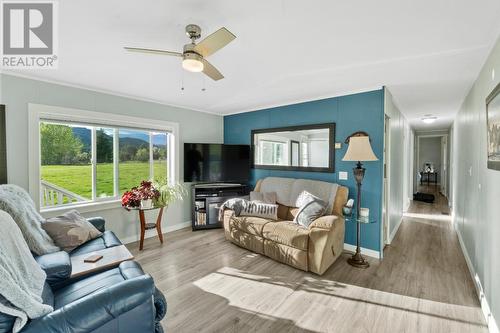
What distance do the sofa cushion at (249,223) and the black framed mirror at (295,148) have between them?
1.26 metres

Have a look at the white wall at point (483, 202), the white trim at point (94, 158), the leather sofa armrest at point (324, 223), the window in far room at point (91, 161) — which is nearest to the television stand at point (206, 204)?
the window in far room at point (91, 161)

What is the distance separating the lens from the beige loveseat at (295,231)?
9.05 ft

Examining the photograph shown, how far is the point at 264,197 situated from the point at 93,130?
2.86 meters

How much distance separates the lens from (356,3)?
5.00ft

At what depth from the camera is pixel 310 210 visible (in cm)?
314

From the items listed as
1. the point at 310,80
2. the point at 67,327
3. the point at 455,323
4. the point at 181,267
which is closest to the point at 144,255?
the point at 181,267

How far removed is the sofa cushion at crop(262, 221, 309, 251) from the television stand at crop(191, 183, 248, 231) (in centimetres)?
130

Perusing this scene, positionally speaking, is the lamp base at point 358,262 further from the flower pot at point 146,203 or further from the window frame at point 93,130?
the window frame at point 93,130

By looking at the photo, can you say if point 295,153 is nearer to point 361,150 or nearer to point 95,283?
point 361,150

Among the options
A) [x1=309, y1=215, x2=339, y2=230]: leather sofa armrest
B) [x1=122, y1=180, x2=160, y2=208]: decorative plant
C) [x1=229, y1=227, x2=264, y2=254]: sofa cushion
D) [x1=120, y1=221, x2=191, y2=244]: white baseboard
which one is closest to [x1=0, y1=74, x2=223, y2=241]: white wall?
[x1=120, y1=221, x2=191, y2=244]: white baseboard

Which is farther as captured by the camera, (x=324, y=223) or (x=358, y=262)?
(x=358, y=262)

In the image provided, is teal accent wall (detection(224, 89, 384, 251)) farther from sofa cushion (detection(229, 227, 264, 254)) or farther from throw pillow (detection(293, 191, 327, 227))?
sofa cushion (detection(229, 227, 264, 254))

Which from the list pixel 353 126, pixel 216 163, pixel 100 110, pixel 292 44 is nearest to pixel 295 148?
pixel 353 126

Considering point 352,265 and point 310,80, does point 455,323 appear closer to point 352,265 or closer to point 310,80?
point 352,265
